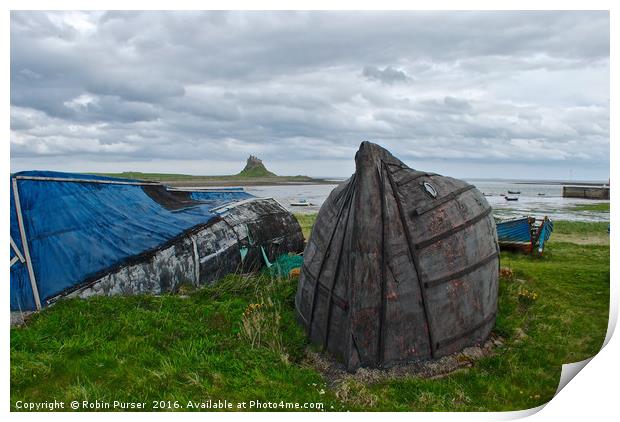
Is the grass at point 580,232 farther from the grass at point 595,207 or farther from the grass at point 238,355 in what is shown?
the grass at point 238,355

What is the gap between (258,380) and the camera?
6.13 m

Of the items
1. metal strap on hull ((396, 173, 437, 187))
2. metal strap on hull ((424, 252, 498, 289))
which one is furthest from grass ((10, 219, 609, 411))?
metal strap on hull ((396, 173, 437, 187))

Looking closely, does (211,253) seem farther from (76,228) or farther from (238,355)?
(238,355)

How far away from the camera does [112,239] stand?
10.9 meters

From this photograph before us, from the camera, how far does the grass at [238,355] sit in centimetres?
589

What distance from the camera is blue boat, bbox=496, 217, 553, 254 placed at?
56.6 ft

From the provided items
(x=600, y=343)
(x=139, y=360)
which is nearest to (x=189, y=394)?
(x=139, y=360)

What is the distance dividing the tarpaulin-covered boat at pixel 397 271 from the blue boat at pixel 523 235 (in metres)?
11.0

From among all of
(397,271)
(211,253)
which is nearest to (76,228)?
(211,253)

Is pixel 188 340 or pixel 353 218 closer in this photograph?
pixel 353 218

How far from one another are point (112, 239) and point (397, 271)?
7963 mm

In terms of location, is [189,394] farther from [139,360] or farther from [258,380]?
[139,360]
